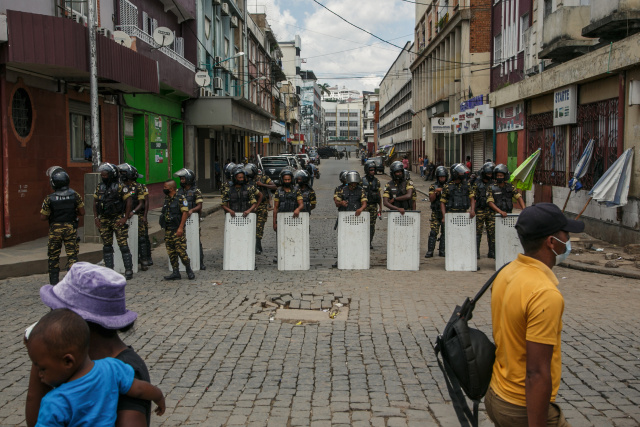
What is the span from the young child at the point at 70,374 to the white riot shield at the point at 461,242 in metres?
8.99

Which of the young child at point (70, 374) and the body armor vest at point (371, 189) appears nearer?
the young child at point (70, 374)

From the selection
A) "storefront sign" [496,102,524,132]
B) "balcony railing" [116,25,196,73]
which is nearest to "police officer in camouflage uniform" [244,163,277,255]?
"balcony railing" [116,25,196,73]

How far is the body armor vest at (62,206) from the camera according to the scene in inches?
359

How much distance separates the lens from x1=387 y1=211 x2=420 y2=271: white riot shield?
35.5ft

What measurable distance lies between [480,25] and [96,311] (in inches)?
1356

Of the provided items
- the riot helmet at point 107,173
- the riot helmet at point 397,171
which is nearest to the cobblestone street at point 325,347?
the riot helmet at point 107,173

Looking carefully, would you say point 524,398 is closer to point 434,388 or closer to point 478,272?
point 434,388

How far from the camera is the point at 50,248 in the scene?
9.27 m

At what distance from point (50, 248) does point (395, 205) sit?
619cm

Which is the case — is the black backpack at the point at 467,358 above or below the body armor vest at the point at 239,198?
below

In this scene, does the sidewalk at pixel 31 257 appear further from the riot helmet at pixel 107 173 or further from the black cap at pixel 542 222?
the black cap at pixel 542 222

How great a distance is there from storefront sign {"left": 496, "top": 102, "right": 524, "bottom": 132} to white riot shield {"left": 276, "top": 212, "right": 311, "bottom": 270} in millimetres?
13207

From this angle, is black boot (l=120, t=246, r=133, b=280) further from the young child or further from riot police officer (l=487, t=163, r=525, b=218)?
the young child

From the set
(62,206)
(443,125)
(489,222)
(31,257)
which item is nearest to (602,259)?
(489,222)
